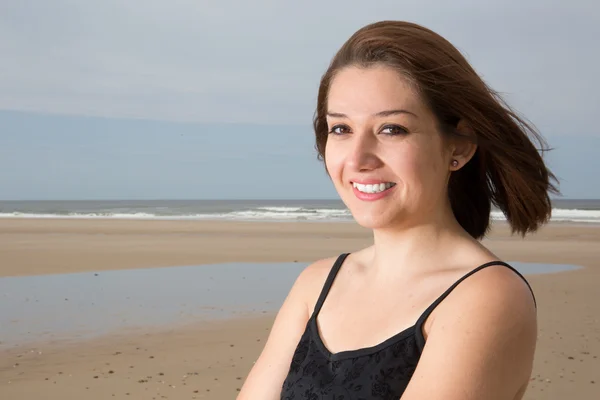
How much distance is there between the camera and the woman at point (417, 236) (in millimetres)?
1655

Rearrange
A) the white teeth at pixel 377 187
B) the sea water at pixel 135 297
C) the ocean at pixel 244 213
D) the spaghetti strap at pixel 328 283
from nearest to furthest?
the white teeth at pixel 377 187
the spaghetti strap at pixel 328 283
the sea water at pixel 135 297
the ocean at pixel 244 213

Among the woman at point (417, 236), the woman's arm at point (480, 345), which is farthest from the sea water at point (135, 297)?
the woman's arm at point (480, 345)

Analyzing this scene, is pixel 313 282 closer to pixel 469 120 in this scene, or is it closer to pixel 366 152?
pixel 366 152

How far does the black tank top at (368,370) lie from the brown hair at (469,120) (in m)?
0.32

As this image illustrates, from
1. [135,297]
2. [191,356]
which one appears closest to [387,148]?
[191,356]

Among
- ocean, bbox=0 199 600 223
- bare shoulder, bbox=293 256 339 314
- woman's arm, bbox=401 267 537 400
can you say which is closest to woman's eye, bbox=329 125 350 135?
bare shoulder, bbox=293 256 339 314

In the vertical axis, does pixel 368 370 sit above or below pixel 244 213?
above

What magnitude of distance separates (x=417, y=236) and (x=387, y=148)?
0.26 metres

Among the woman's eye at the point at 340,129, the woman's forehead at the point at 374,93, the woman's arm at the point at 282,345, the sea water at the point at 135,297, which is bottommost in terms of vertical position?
the sea water at the point at 135,297

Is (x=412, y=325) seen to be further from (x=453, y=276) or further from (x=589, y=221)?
(x=589, y=221)

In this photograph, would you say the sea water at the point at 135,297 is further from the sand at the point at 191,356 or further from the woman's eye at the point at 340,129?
the woman's eye at the point at 340,129

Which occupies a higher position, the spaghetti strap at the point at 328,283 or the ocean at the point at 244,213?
the spaghetti strap at the point at 328,283

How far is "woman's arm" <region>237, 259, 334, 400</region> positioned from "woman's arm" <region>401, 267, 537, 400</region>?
503 mm

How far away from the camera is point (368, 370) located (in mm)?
1782
